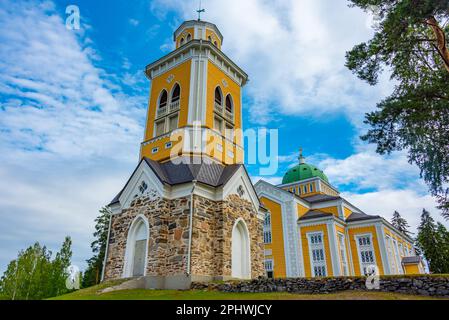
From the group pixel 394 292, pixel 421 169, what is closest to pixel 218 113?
pixel 421 169

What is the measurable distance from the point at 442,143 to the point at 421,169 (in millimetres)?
1306

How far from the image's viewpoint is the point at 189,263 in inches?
532

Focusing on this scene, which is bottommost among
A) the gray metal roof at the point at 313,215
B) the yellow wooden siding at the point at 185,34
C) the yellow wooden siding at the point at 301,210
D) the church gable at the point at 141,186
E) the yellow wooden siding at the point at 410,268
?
the yellow wooden siding at the point at 410,268

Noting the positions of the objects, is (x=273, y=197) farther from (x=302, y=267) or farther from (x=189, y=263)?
(x=189, y=263)

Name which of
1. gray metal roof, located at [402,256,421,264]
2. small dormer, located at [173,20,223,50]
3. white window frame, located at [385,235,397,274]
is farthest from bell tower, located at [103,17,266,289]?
gray metal roof, located at [402,256,421,264]

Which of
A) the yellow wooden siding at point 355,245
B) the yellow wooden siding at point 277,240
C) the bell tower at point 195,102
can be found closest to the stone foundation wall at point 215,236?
the bell tower at point 195,102

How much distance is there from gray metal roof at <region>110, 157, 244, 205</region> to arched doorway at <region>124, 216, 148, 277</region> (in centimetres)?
249

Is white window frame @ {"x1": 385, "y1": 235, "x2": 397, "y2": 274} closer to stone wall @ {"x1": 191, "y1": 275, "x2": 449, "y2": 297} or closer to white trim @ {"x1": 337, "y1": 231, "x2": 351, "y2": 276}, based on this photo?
white trim @ {"x1": 337, "y1": 231, "x2": 351, "y2": 276}

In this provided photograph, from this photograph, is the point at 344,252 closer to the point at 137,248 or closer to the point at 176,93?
the point at 176,93

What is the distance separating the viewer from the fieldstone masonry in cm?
1405

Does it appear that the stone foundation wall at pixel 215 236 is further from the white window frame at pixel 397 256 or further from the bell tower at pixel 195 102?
the white window frame at pixel 397 256

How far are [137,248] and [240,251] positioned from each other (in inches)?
206

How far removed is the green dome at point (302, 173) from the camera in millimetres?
50219

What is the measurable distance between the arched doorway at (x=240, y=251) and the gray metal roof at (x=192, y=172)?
8.42 ft
